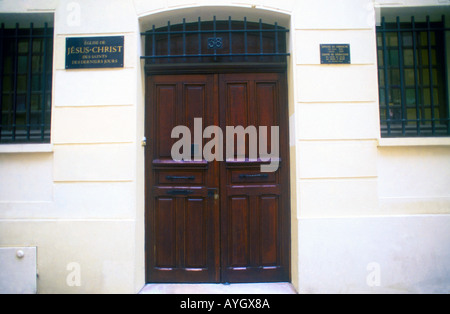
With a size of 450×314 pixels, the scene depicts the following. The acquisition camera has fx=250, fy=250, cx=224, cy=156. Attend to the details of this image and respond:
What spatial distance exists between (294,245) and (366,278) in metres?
0.94

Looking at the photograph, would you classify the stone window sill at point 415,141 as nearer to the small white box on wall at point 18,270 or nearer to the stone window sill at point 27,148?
the stone window sill at point 27,148

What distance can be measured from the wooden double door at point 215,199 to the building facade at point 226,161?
0.8 inches

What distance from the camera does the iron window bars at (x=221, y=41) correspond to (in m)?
3.58

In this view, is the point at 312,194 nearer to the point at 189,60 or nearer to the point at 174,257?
the point at 174,257

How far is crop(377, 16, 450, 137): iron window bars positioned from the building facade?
0.02m

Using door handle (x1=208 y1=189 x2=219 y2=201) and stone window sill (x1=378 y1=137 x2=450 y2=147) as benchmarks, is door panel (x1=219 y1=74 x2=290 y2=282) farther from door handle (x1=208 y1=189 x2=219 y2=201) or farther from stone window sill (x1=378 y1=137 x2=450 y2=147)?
stone window sill (x1=378 y1=137 x2=450 y2=147)

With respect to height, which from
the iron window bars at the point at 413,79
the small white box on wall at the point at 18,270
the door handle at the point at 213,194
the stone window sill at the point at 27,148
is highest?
the iron window bars at the point at 413,79

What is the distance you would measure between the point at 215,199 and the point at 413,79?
3.29 meters

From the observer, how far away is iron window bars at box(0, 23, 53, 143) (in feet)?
11.5

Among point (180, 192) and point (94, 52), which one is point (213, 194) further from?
point (94, 52)

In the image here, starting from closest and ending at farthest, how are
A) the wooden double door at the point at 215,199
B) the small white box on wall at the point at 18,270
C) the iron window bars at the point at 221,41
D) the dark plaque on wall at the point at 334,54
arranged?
the small white box on wall at the point at 18,270 < the dark plaque on wall at the point at 334,54 < the wooden double door at the point at 215,199 < the iron window bars at the point at 221,41

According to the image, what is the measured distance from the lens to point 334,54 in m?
3.29

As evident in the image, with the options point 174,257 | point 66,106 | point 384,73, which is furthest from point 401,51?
point 66,106

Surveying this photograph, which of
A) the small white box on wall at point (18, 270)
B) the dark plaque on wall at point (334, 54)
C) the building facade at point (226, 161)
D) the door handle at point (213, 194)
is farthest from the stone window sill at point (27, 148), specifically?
the dark plaque on wall at point (334, 54)
